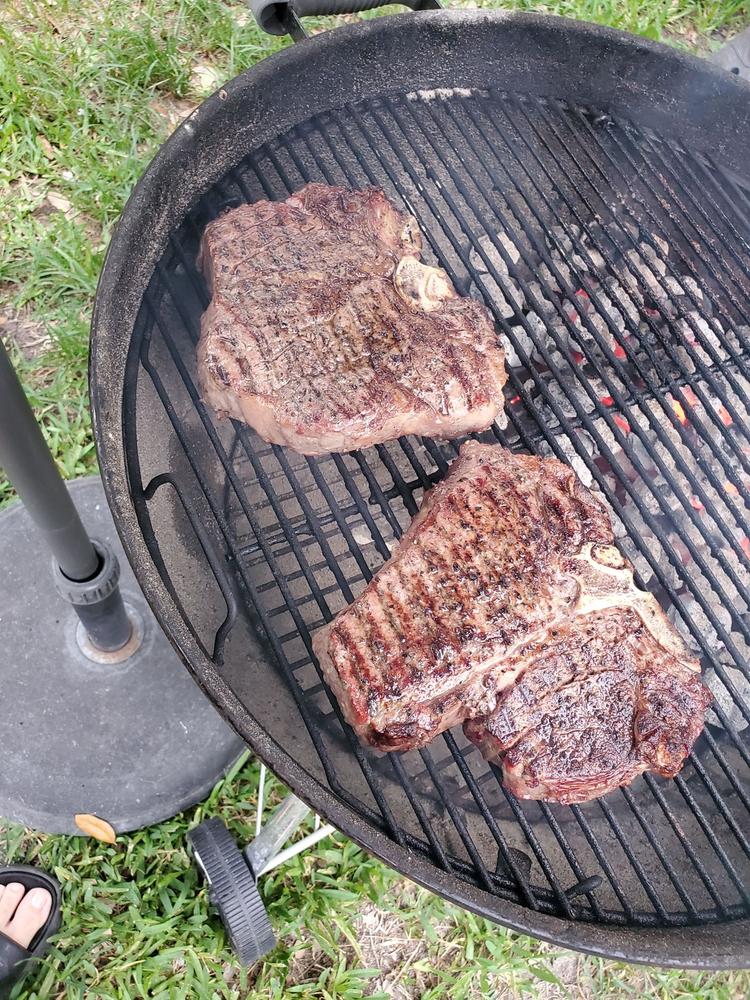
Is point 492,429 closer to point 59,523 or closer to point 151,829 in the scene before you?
point 59,523

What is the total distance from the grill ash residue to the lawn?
4.10 feet

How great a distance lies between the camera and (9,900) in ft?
8.63

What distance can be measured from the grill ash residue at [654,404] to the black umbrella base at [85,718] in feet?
5.19

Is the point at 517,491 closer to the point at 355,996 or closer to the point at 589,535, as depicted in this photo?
the point at 589,535

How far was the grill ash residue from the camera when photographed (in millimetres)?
2461

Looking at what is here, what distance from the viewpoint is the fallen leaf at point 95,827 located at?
275 cm

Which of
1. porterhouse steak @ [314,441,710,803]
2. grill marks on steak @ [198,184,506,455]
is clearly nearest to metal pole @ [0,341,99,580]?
grill marks on steak @ [198,184,506,455]

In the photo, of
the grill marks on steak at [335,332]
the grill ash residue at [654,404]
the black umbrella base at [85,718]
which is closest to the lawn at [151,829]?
the black umbrella base at [85,718]

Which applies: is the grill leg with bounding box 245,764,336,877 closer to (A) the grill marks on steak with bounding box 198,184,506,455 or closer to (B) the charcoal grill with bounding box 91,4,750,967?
(B) the charcoal grill with bounding box 91,4,750,967

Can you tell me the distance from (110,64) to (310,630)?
10.5ft

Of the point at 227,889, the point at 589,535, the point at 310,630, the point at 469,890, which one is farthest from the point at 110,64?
the point at 469,890

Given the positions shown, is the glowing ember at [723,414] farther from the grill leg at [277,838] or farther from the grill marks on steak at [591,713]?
the grill leg at [277,838]

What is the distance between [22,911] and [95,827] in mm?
322

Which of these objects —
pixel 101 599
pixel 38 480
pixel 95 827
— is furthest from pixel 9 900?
pixel 38 480
